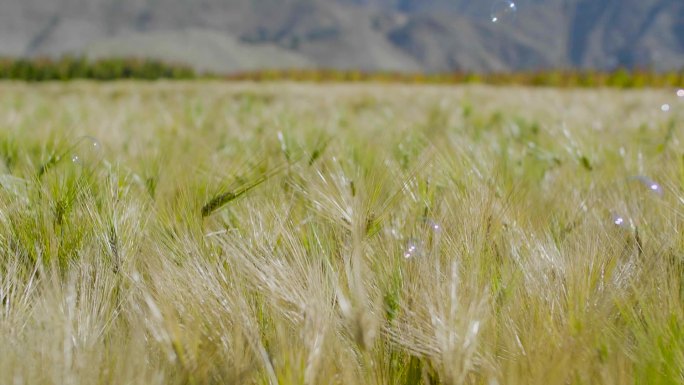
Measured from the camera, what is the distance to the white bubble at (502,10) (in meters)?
3.29

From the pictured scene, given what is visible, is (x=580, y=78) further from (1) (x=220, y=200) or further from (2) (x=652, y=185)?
(1) (x=220, y=200)

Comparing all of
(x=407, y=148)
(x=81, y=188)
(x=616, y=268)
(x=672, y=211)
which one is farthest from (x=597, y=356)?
(x=407, y=148)

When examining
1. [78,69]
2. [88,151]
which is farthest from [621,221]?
[78,69]

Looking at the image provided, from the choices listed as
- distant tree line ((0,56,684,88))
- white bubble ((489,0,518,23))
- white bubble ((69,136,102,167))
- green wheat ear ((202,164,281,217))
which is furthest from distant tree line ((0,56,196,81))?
green wheat ear ((202,164,281,217))

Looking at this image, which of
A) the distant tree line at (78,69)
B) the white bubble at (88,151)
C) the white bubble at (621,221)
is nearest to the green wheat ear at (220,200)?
the white bubble at (88,151)

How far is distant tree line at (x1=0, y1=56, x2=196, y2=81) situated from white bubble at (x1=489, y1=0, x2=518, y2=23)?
99.9 feet

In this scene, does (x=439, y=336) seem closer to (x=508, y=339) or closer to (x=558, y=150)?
(x=508, y=339)

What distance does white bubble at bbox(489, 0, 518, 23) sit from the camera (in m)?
3.29

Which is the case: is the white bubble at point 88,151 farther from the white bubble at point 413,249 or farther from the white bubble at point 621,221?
the white bubble at point 621,221

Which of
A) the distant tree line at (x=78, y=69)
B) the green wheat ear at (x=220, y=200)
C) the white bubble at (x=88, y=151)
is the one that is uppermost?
the green wheat ear at (x=220, y=200)

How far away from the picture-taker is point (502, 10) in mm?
3301

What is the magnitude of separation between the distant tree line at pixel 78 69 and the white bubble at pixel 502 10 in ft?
99.9

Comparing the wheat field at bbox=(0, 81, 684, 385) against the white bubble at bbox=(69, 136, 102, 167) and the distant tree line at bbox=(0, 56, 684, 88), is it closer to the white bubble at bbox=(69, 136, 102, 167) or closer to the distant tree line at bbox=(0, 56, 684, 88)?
the white bubble at bbox=(69, 136, 102, 167)

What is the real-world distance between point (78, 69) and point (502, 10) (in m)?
33.2
